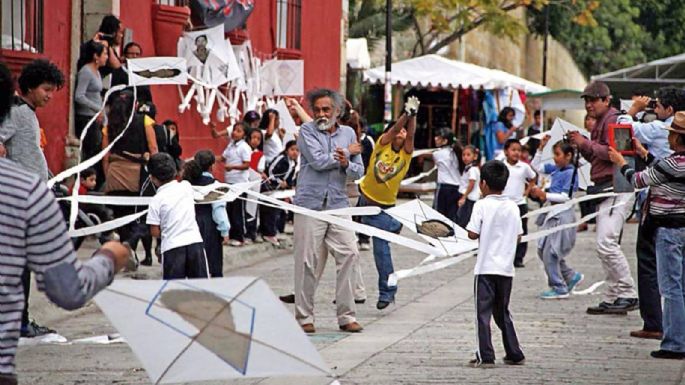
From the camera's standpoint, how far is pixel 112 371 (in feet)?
Answer: 30.4

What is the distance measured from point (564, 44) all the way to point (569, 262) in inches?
1817

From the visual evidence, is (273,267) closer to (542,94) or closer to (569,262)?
(569,262)

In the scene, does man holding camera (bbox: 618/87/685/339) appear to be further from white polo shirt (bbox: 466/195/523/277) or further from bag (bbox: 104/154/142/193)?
bag (bbox: 104/154/142/193)

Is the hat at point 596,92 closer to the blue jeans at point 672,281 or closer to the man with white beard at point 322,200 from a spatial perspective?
the man with white beard at point 322,200

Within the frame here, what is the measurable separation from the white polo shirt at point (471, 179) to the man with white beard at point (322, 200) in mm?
6260

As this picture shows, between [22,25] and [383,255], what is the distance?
14.5ft

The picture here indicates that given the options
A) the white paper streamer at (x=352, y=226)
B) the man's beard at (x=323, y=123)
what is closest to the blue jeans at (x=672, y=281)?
the white paper streamer at (x=352, y=226)

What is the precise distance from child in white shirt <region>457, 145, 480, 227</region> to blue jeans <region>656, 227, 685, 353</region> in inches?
291

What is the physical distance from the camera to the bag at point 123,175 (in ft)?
47.8

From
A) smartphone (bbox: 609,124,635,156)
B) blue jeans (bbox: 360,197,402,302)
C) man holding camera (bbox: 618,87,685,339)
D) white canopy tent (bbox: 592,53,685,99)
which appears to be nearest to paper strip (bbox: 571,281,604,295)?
blue jeans (bbox: 360,197,402,302)

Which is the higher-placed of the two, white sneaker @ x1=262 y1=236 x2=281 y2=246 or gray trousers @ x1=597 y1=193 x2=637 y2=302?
gray trousers @ x1=597 y1=193 x2=637 y2=302

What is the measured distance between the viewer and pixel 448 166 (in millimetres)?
18203

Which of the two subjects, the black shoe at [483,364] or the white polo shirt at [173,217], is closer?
the black shoe at [483,364]

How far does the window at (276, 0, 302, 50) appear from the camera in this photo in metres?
24.9
